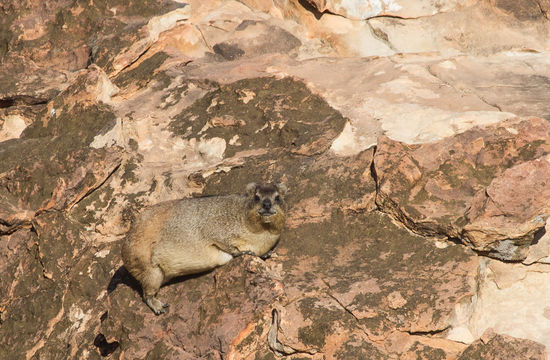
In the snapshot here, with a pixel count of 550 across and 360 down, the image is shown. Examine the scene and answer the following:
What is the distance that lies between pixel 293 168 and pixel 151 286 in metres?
2.91

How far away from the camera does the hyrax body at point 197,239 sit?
28.0 ft

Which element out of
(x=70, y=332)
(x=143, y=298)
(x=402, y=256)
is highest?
(x=402, y=256)

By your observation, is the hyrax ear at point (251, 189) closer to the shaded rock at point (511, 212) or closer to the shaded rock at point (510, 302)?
the shaded rock at point (511, 212)

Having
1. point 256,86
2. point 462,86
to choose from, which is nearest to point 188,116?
point 256,86

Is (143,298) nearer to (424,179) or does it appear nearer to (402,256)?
(402,256)

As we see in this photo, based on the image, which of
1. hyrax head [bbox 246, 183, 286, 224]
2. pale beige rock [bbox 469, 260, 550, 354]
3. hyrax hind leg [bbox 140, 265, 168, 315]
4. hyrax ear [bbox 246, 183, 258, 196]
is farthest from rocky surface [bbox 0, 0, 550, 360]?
hyrax ear [bbox 246, 183, 258, 196]

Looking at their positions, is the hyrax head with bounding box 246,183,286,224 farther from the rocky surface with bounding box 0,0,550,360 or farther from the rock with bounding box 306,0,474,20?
the rock with bounding box 306,0,474,20

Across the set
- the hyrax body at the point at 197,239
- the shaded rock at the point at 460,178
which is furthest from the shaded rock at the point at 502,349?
the hyrax body at the point at 197,239

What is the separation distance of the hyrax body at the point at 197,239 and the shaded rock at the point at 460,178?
1.70 m

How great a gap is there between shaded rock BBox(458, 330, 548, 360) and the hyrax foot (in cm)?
385

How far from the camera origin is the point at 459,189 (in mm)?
8781

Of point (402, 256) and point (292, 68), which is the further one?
point (292, 68)

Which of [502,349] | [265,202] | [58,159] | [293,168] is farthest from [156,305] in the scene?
[502,349]

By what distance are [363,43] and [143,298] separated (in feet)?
27.7
